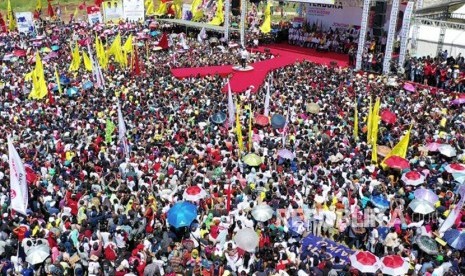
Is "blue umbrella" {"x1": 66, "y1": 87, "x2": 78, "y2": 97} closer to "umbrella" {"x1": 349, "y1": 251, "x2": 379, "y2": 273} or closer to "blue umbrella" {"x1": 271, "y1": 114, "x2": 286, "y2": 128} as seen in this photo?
"blue umbrella" {"x1": 271, "y1": 114, "x2": 286, "y2": 128}

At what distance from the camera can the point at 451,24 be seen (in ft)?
77.6

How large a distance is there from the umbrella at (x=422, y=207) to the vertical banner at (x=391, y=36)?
15.0 meters

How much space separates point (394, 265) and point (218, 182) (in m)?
4.88

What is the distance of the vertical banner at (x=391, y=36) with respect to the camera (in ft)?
79.2

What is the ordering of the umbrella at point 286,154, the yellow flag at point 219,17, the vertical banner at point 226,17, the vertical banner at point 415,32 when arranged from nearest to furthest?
the umbrella at point 286,154 → the vertical banner at point 415,32 → the vertical banner at point 226,17 → the yellow flag at point 219,17

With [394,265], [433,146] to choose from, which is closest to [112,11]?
[433,146]

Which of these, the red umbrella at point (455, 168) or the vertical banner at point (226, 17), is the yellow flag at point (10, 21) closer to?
the vertical banner at point (226, 17)

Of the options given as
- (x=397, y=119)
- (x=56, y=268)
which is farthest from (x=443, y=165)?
(x=56, y=268)

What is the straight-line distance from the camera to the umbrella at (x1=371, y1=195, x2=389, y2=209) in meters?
11.5

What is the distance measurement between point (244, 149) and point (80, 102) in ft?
26.0

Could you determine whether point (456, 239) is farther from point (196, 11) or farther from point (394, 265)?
point (196, 11)

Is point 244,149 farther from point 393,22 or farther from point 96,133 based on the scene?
point 393,22

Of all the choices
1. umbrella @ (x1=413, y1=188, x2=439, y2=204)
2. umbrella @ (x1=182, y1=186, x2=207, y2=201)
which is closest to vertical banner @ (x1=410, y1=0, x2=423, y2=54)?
umbrella @ (x1=413, y1=188, x2=439, y2=204)

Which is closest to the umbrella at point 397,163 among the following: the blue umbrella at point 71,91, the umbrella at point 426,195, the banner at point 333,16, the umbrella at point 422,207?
the umbrella at point 426,195
